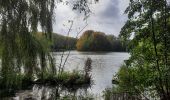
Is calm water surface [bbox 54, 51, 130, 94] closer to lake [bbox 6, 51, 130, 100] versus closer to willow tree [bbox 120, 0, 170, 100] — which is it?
lake [bbox 6, 51, 130, 100]

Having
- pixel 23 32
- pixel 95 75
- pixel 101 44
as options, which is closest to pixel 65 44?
pixel 23 32

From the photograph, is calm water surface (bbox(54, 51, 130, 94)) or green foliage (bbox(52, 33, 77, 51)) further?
calm water surface (bbox(54, 51, 130, 94))

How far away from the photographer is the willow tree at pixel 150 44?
9578 millimetres

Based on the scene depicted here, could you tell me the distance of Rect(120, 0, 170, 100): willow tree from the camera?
377 inches

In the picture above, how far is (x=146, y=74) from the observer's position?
984 cm

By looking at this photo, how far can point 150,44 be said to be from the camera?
10305 mm

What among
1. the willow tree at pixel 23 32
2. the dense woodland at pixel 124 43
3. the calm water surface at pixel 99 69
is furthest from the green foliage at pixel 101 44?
the willow tree at pixel 23 32

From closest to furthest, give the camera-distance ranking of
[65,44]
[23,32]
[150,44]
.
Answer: [23,32] < [150,44] < [65,44]

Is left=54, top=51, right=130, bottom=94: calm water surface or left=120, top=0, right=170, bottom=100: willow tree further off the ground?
left=120, top=0, right=170, bottom=100: willow tree

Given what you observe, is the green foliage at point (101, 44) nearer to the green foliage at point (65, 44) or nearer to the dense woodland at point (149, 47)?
the green foliage at point (65, 44)

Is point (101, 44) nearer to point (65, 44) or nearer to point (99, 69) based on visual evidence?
point (99, 69)

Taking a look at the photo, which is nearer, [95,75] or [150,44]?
[150,44]

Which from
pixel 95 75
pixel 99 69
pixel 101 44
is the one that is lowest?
pixel 95 75

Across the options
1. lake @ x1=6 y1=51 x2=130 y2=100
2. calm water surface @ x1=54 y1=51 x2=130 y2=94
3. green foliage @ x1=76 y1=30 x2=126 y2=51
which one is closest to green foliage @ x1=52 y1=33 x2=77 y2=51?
lake @ x1=6 y1=51 x2=130 y2=100
